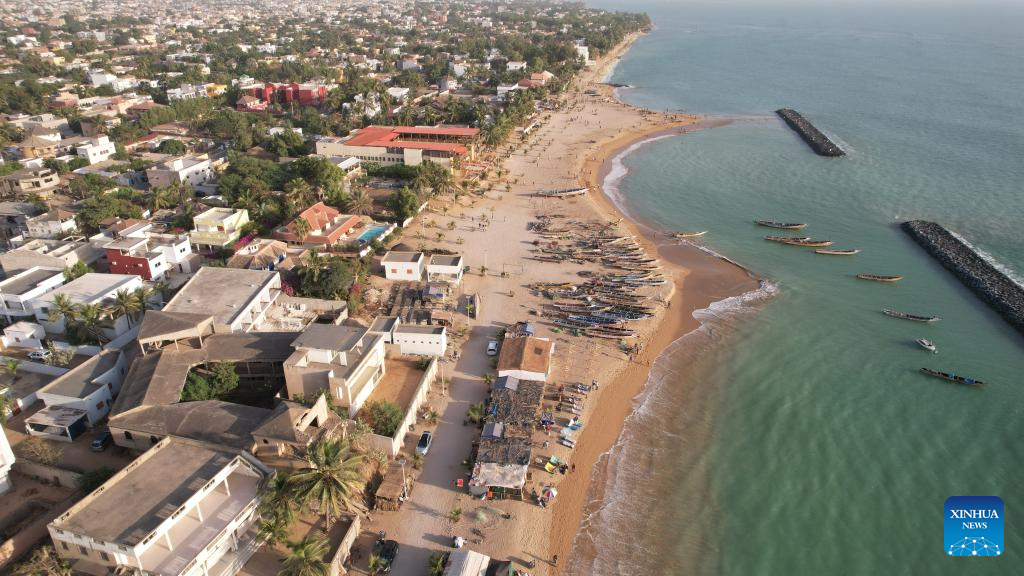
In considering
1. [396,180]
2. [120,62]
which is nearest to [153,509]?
[396,180]

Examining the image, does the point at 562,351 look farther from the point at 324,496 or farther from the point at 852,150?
the point at 852,150

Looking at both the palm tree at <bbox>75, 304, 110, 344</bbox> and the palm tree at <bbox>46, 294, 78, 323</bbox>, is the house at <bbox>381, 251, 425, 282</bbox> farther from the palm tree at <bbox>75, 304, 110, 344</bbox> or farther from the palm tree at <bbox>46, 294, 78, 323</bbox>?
the palm tree at <bbox>46, 294, 78, 323</bbox>

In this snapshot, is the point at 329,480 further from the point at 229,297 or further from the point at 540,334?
the point at 540,334

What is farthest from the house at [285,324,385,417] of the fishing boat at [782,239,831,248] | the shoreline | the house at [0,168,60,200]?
the house at [0,168,60,200]

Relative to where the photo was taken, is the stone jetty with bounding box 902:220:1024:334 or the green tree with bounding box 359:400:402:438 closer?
the green tree with bounding box 359:400:402:438

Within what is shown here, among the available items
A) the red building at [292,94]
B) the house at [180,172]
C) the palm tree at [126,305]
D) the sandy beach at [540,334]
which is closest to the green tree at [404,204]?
the sandy beach at [540,334]

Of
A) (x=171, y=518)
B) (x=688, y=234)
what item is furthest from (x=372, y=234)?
(x=171, y=518)

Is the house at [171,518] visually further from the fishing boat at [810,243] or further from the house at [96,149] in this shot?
the house at [96,149]
